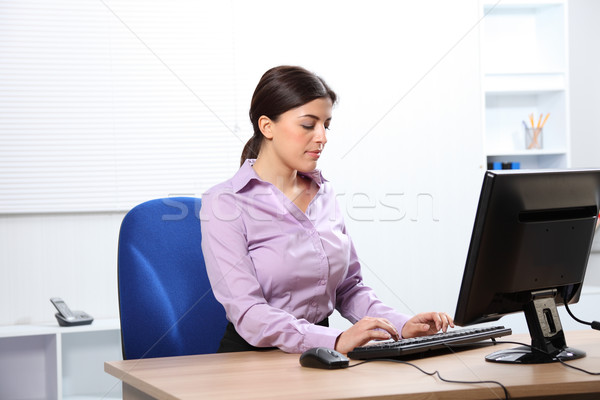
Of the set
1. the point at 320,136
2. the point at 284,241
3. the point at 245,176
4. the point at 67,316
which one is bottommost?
the point at 67,316

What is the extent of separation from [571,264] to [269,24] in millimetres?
2150

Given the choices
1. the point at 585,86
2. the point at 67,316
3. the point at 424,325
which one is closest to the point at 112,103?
the point at 67,316

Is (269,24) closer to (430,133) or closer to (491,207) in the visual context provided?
(430,133)

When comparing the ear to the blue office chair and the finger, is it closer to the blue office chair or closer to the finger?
the blue office chair

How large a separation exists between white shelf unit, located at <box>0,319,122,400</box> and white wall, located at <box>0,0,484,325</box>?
0.16 m

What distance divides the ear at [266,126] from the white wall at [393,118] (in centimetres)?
131

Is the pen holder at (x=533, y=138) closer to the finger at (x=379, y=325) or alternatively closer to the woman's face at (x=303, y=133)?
the woman's face at (x=303, y=133)

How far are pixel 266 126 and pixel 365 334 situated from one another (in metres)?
0.69

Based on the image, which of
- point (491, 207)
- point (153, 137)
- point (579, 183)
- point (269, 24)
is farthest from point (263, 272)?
point (269, 24)

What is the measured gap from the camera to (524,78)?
334 cm

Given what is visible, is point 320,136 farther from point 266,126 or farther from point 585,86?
point 585,86

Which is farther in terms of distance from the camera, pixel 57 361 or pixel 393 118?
pixel 393 118

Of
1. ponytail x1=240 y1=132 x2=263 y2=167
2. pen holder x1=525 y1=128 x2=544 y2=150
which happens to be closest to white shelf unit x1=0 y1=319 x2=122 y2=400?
ponytail x1=240 y1=132 x2=263 y2=167

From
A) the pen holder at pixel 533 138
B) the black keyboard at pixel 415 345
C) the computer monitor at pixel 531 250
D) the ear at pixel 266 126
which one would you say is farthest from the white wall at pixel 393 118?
the computer monitor at pixel 531 250
